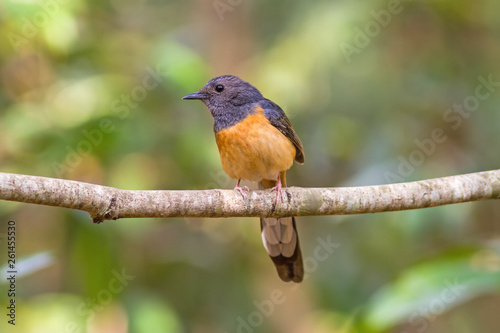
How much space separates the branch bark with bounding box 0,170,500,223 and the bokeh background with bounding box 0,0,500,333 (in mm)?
374

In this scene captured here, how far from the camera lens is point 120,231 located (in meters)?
4.70

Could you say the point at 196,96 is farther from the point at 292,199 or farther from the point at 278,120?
the point at 292,199

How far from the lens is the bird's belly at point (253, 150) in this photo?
443cm

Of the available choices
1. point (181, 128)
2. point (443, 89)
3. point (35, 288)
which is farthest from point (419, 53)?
point (35, 288)

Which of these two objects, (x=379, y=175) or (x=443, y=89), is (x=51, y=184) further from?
(x=443, y=89)

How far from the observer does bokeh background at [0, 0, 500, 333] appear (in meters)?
4.55

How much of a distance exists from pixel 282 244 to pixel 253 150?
34.1 inches

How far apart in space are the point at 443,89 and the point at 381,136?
4.00ft

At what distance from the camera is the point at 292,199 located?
12.2 feet

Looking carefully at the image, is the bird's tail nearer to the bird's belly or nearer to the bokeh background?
the bird's belly

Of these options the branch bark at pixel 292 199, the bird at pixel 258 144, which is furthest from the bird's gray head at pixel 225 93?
the branch bark at pixel 292 199

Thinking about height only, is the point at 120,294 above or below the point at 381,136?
below

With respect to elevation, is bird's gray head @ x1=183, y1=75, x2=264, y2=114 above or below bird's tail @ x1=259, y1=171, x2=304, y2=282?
above

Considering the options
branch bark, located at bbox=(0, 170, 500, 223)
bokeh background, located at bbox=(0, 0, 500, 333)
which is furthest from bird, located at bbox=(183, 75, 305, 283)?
branch bark, located at bbox=(0, 170, 500, 223)
